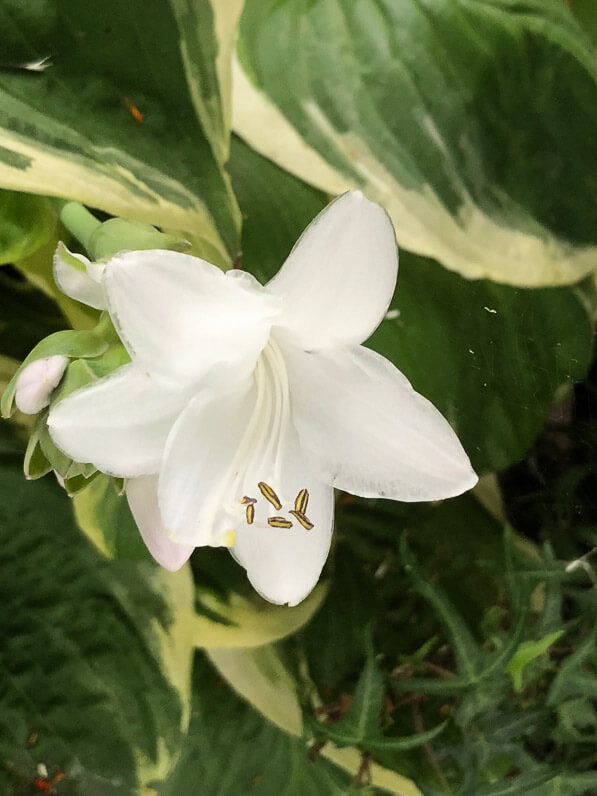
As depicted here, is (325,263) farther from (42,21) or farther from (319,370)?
(42,21)

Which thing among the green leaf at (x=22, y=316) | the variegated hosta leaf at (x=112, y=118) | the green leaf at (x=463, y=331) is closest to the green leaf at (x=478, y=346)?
the green leaf at (x=463, y=331)

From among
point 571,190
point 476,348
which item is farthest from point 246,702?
point 571,190

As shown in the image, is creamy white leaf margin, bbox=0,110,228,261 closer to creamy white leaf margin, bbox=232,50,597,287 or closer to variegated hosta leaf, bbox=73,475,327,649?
creamy white leaf margin, bbox=232,50,597,287

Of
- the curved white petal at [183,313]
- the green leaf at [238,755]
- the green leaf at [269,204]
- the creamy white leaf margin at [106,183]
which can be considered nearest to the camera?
the curved white petal at [183,313]

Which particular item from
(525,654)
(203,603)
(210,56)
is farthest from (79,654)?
(210,56)

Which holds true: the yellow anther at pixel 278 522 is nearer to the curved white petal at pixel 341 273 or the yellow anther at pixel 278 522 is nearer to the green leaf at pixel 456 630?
the curved white petal at pixel 341 273

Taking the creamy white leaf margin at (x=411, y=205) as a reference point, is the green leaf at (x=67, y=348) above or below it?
below
